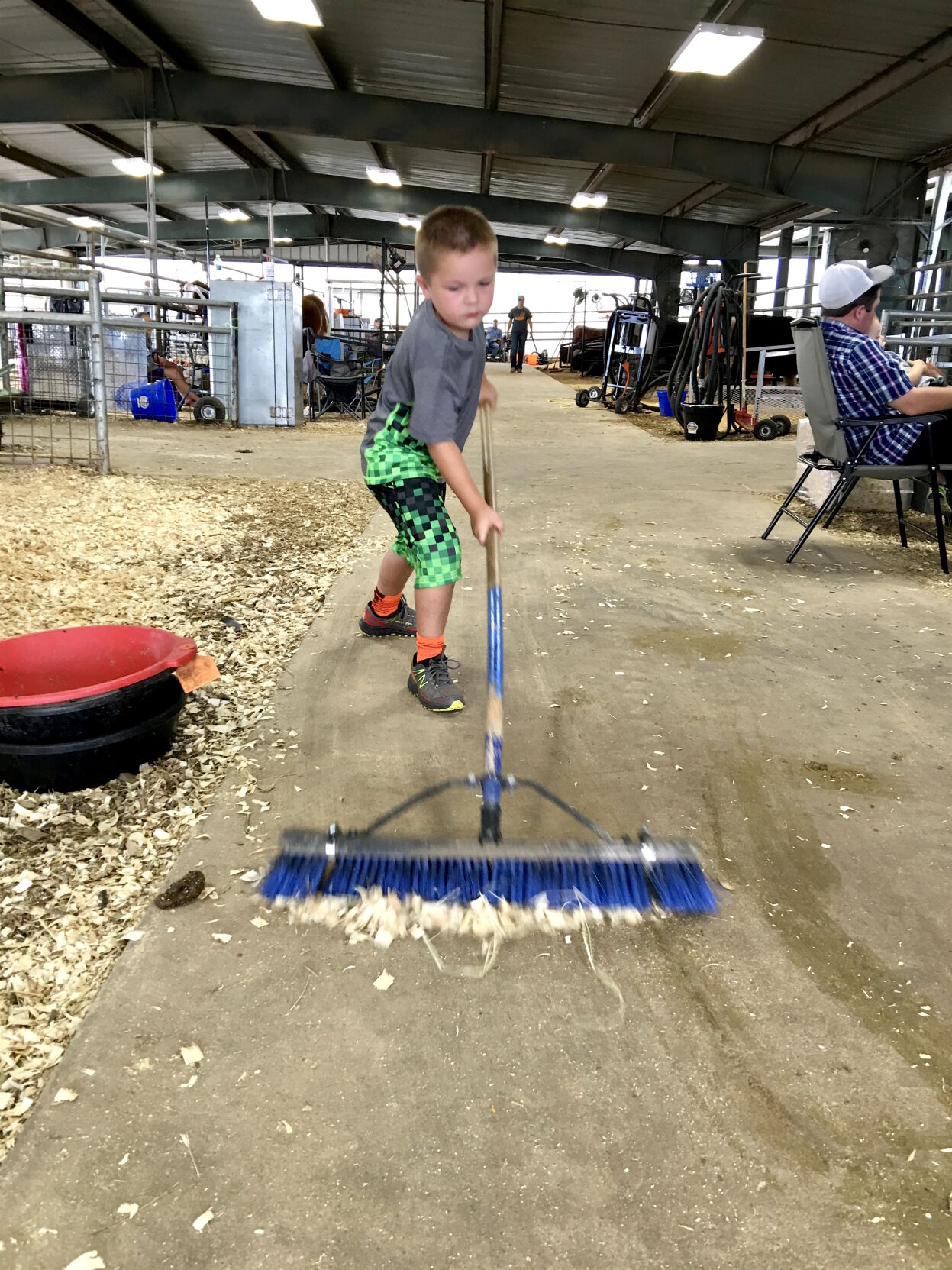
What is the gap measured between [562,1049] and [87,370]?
949 centimetres

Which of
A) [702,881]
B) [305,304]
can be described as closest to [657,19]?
[305,304]

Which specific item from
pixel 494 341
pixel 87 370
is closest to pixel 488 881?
pixel 87 370

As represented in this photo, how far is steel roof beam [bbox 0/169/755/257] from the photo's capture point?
51.8 feet

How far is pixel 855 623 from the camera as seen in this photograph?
3.34 metres

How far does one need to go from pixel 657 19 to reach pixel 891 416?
550 centimetres

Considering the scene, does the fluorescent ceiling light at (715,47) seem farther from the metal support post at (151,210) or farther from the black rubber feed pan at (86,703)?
the black rubber feed pan at (86,703)

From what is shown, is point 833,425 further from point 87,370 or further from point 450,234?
point 87,370

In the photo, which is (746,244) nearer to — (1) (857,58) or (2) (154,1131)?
(1) (857,58)

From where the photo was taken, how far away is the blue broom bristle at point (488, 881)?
1.52 m

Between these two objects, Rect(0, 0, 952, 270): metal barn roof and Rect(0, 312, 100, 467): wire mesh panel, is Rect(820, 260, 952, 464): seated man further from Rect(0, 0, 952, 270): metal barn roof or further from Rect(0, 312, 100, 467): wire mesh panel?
Rect(0, 312, 100, 467): wire mesh panel

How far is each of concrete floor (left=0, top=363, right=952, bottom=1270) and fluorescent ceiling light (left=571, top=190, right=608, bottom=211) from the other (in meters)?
15.6

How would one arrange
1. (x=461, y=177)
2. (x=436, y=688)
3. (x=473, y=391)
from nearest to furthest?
(x=473, y=391)
(x=436, y=688)
(x=461, y=177)

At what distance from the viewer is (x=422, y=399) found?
214 cm

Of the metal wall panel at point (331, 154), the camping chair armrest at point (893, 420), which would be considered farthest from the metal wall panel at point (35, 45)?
the camping chair armrest at point (893, 420)
